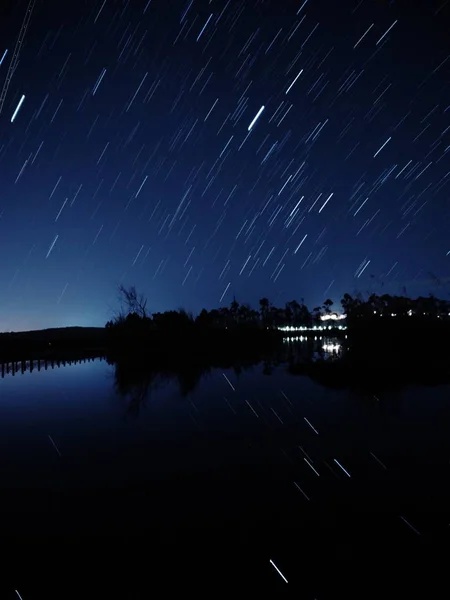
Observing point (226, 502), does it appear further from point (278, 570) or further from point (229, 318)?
point (229, 318)

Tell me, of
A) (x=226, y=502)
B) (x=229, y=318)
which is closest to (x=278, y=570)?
(x=226, y=502)

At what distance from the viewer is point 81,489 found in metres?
7.24

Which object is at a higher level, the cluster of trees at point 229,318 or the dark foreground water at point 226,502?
the cluster of trees at point 229,318

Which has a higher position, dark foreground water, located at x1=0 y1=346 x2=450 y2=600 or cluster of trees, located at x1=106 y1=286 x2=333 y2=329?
cluster of trees, located at x1=106 y1=286 x2=333 y2=329

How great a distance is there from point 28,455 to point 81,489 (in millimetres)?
2874

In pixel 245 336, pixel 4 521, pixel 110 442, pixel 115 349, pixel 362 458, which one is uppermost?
pixel 115 349

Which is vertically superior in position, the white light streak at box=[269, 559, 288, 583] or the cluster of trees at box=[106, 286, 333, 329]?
the cluster of trees at box=[106, 286, 333, 329]

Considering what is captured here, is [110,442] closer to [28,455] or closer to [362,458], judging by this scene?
[28,455]

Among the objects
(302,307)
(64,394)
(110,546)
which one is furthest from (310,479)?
(302,307)

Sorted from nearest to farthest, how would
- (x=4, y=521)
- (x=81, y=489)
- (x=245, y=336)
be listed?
(x=4, y=521) < (x=81, y=489) < (x=245, y=336)

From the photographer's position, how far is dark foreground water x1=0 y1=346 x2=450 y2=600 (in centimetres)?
456

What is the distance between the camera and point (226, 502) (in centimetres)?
654

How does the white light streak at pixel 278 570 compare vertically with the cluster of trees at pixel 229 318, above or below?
below

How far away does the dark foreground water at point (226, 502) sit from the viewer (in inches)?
179
